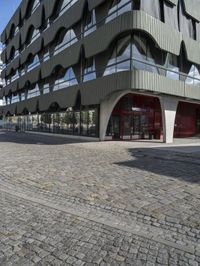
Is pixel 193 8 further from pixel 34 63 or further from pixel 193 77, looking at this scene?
pixel 34 63

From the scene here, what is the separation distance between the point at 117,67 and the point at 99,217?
56.9 feet

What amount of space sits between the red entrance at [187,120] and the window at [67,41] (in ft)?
43.9

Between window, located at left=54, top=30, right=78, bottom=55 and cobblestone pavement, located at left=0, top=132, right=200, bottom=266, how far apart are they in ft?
69.1

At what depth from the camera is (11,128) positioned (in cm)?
5200

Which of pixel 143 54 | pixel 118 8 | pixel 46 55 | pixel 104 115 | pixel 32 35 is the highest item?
pixel 32 35

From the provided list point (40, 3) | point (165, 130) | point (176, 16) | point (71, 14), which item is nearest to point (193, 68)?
point (176, 16)

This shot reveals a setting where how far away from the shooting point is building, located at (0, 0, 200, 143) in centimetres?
2042

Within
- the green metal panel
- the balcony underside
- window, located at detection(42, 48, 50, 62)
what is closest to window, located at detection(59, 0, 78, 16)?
window, located at detection(42, 48, 50, 62)

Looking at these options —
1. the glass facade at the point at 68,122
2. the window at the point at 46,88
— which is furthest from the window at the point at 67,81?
the glass facade at the point at 68,122

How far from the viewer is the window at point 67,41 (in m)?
28.1

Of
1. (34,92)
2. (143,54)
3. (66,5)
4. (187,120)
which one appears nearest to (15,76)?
(34,92)

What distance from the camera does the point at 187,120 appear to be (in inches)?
1289

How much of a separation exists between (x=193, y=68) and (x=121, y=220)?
23.8 metres

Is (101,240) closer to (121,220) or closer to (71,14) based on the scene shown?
(121,220)
